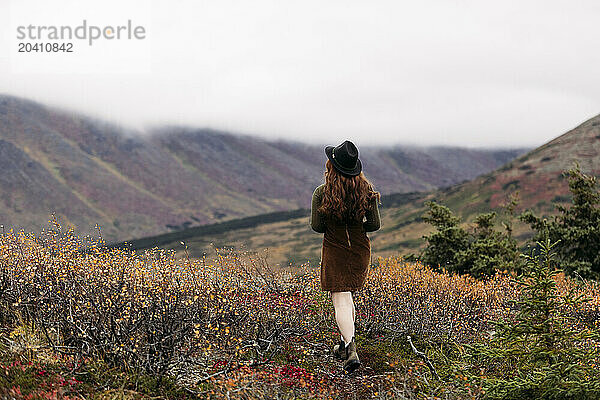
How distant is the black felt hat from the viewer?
520 cm

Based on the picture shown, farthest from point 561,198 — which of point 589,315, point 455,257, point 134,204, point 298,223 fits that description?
point 134,204

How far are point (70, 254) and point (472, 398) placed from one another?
204 inches

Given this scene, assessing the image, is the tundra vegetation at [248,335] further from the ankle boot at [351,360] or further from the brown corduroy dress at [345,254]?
the brown corduroy dress at [345,254]

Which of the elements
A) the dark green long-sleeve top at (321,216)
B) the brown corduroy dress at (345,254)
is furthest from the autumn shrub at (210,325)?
the dark green long-sleeve top at (321,216)

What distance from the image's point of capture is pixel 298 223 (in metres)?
140

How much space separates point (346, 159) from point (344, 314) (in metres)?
1.61

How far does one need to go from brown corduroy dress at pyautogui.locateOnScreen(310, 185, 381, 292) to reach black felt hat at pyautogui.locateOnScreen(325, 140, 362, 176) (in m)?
0.33

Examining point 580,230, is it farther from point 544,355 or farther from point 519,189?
point 519,189

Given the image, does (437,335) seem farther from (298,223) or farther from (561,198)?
(298,223)

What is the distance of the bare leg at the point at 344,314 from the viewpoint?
544 cm

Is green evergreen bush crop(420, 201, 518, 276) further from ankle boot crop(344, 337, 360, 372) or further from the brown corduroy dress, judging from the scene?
ankle boot crop(344, 337, 360, 372)

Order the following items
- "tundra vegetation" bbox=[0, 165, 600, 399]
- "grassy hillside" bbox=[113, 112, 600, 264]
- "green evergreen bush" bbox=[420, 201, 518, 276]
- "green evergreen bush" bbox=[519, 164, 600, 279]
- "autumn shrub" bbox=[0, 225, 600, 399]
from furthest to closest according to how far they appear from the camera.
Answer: "grassy hillside" bbox=[113, 112, 600, 264], "green evergreen bush" bbox=[519, 164, 600, 279], "green evergreen bush" bbox=[420, 201, 518, 276], "autumn shrub" bbox=[0, 225, 600, 399], "tundra vegetation" bbox=[0, 165, 600, 399]

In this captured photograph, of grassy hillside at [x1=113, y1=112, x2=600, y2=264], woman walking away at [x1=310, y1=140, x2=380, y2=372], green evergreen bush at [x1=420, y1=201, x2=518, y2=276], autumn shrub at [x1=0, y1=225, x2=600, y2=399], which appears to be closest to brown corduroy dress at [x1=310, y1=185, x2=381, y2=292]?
woman walking away at [x1=310, y1=140, x2=380, y2=372]

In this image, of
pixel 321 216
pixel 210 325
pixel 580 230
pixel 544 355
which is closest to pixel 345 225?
pixel 321 216
